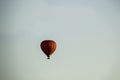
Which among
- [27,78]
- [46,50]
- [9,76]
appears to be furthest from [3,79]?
[46,50]

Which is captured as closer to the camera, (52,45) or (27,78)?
(52,45)

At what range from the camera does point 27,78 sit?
648 cm

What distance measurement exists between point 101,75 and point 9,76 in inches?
96.8

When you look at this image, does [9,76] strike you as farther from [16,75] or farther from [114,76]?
[114,76]

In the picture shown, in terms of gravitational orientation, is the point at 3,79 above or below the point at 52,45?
below

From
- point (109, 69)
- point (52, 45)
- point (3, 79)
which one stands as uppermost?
point (52, 45)

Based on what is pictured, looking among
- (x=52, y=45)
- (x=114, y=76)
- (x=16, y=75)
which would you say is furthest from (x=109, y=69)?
(x=16, y=75)

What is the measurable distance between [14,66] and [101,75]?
2.34m

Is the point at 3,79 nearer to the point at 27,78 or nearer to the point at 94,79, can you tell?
the point at 27,78

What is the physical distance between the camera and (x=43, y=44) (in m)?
5.48

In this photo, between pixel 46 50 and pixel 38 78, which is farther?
pixel 38 78

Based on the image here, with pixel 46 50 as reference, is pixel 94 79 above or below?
below

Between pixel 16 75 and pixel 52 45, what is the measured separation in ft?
5.27

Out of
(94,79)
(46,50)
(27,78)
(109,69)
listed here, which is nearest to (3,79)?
(27,78)
